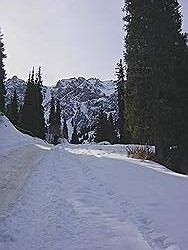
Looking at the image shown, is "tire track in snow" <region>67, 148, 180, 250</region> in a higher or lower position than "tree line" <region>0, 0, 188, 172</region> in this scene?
lower

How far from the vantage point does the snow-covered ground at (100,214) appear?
19.6 ft

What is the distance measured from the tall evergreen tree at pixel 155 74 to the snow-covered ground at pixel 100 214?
867cm

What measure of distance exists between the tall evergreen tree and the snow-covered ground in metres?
8.67

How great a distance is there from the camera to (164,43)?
21266mm

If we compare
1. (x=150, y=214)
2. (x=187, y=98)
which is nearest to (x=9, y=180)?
(x=150, y=214)

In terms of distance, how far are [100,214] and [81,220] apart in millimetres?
503

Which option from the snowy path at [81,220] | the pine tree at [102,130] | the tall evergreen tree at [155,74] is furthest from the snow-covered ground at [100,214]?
the pine tree at [102,130]

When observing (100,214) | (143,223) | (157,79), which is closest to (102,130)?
(157,79)

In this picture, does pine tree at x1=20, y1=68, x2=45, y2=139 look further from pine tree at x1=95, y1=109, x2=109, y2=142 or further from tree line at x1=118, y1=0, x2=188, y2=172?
tree line at x1=118, y1=0, x2=188, y2=172

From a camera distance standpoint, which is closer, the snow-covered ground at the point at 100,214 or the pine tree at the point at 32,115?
the snow-covered ground at the point at 100,214

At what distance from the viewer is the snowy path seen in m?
5.92

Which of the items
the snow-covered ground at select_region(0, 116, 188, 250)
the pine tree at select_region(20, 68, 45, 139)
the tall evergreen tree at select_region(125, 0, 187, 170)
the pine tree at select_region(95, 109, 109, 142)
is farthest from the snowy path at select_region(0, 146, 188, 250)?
the pine tree at select_region(95, 109, 109, 142)

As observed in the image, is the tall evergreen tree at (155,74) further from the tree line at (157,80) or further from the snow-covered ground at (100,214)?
the snow-covered ground at (100,214)

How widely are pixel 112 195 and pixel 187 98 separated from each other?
14920 millimetres
